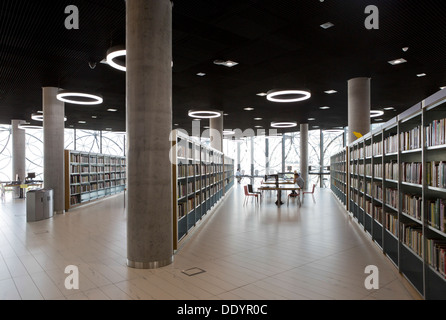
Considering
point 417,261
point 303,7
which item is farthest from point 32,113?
point 417,261

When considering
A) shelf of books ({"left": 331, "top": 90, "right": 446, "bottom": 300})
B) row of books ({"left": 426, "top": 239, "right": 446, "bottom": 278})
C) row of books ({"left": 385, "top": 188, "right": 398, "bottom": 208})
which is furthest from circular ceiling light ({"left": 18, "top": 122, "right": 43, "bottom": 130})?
row of books ({"left": 426, "top": 239, "right": 446, "bottom": 278})

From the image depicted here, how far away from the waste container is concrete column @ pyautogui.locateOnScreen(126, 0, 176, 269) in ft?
18.8

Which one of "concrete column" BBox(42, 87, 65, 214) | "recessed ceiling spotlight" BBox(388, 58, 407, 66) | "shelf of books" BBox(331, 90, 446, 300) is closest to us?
"shelf of books" BBox(331, 90, 446, 300)

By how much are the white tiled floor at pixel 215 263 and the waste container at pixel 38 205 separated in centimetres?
36

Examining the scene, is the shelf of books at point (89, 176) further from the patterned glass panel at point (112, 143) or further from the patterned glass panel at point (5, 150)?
the patterned glass panel at point (5, 150)

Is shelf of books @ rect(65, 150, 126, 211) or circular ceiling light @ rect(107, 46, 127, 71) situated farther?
shelf of books @ rect(65, 150, 126, 211)

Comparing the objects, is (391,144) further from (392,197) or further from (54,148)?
(54,148)

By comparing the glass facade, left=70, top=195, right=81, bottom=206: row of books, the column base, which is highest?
the glass facade

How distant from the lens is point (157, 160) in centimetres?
474

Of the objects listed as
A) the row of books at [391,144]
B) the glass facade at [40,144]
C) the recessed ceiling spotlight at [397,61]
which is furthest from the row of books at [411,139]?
the glass facade at [40,144]

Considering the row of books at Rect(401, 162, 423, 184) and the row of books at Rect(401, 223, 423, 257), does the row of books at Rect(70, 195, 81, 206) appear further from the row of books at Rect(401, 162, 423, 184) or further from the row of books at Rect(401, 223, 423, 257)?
the row of books at Rect(401, 162, 423, 184)

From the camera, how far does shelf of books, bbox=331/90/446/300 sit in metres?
3.07
